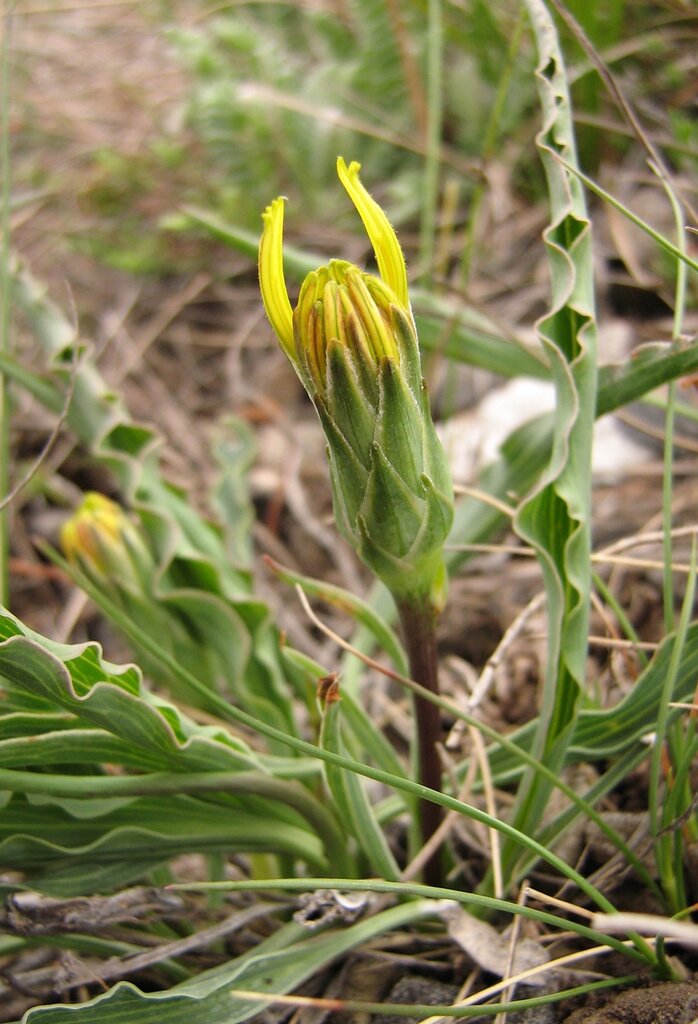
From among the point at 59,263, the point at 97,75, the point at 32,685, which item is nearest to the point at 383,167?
the point at 59,263

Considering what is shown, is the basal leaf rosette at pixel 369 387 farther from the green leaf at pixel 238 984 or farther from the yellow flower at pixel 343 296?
the green leaf at pixel 238 984

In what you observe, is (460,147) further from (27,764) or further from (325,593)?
(27,764)

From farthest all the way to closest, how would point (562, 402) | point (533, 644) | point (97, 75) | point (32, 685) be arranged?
1. point (97, 75)
2. point (533, 644)
3. point (562, 402)
4. point (32, 685)

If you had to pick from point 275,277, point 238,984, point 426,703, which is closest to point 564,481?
point 426,703

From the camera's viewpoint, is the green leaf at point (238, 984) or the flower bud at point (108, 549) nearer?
the green leaf at point (238, 984)

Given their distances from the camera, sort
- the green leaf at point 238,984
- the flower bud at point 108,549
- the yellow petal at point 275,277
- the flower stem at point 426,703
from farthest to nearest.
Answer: the flower bud at point 108,549
the flower stem at point 426,703
the green leaf at point 238,984
the yellow petal at point 275,277

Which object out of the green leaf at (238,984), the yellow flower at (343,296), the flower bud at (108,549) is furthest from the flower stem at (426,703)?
the flower bud at (108,549)
